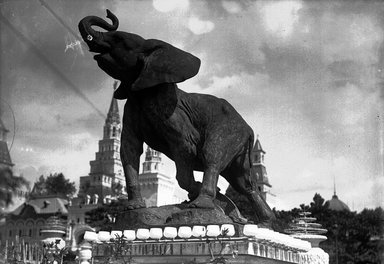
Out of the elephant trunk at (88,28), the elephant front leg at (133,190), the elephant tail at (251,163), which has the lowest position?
the elephant front leg at (133,190)

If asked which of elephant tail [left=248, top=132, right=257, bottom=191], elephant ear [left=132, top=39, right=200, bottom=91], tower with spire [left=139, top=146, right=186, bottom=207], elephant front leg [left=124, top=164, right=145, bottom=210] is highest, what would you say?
tower with spire [left=139, top=146, right=186, bottom=207]

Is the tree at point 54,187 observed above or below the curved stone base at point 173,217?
above

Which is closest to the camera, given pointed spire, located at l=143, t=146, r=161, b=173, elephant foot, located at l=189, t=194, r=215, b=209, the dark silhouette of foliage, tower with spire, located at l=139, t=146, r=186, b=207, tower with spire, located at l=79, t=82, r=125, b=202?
elephant foot, located at l=189, t=194, r=215, b=209

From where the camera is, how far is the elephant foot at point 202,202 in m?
8.26

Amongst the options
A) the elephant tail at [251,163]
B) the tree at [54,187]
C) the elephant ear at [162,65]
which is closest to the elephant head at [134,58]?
the elephant ear at [162,65]

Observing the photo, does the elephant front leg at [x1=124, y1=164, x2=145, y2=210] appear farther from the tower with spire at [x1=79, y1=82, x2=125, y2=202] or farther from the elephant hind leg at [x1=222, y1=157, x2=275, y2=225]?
the tower with spire at [x1=79, y1=82, x2=125, y2=202]

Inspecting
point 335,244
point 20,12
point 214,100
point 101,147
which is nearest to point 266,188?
point 101,147

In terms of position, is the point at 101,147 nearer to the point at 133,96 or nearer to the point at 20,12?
the point at 20,12

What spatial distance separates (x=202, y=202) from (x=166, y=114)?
140 centimetres

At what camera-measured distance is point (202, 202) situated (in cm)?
830

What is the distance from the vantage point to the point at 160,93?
876 cm

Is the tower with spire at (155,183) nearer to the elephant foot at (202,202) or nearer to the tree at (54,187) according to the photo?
the tree at (54,187)

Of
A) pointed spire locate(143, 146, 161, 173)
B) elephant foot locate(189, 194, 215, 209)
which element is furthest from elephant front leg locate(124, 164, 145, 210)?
pointed spire locate(143, 146, 161, 173)

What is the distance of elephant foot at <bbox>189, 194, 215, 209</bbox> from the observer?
826 cm
